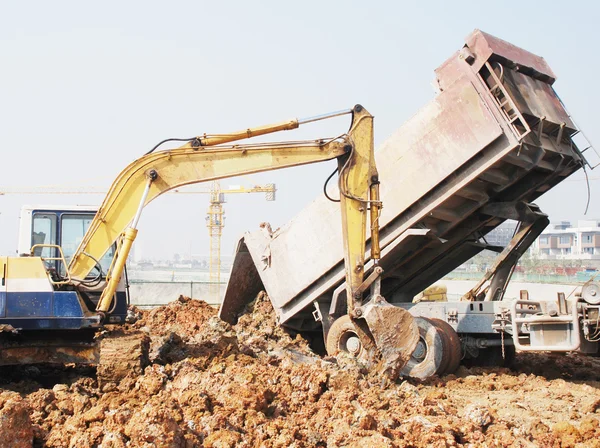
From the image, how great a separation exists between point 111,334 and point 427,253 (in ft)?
14.8

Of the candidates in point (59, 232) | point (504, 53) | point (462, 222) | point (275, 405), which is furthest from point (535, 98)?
point (59, 232)

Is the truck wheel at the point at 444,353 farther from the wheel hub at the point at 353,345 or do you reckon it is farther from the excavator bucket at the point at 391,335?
the wheel hub at the point at 353,345

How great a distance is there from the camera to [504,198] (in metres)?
9.80

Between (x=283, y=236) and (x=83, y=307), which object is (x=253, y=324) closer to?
(x=283, y=236)

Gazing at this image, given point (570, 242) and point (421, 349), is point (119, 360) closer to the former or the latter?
point (421, 349)

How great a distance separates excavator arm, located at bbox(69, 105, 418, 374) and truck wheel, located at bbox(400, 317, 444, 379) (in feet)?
2.69

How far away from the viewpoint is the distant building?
75.2 m

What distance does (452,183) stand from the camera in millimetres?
9070

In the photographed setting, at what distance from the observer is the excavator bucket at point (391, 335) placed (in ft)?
27.6

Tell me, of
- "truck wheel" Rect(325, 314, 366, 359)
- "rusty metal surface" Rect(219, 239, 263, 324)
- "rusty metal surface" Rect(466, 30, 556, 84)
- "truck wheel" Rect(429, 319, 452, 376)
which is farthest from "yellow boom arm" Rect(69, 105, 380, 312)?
"rusty metal surface" Rect(219, 239, 263, 324)

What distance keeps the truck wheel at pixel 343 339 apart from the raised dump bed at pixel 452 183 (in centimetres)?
29

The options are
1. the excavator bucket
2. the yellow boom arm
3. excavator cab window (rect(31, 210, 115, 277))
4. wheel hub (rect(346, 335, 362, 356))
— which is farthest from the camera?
A: wheel hub (rect(346, 335, 362, 356))

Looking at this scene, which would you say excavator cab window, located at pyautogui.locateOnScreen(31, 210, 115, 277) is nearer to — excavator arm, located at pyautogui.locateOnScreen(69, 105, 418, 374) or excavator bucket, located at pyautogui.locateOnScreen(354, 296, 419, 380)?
excavator arm, located at pyautogui.locateOnScreen(69, 105, 418, 374)

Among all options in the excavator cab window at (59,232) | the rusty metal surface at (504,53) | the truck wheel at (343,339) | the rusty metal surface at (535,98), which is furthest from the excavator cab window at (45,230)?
the rusty metal surface at (535,98)
